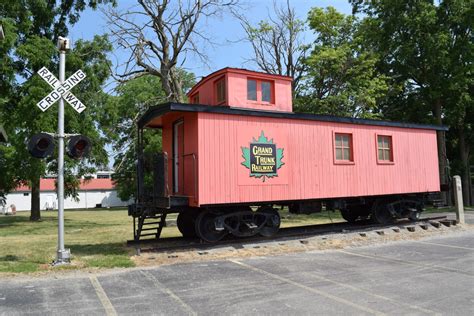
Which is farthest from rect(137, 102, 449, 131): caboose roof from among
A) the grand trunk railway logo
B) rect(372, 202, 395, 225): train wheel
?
rect(372, 202, 395, 225): train wheel

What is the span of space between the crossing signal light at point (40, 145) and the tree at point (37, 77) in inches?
Result: 399

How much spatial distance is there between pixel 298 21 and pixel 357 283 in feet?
75.8

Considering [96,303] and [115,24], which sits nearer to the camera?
[96,303]

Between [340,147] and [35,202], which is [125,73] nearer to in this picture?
[35,202]

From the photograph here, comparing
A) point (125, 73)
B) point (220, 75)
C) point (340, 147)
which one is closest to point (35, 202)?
point (125, 73)

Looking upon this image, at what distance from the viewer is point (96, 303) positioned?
5.63 metres

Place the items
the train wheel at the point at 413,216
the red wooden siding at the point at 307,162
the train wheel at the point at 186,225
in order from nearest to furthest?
1. the red wooden siding at the point at 307,162
2. the train wheel at the point at 186,225
3. the train wheel at the point at 413,216

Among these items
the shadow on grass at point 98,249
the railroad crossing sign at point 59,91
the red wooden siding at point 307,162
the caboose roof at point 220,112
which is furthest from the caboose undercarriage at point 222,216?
the railroad crossing sign at point 59,91

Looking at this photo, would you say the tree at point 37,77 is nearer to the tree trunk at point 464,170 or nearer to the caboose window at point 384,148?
the caboose window at point 384,148

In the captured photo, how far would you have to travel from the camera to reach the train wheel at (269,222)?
10594 millimetres

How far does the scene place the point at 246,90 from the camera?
36.6 feet

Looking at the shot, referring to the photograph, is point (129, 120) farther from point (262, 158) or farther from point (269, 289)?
point (269, 289)

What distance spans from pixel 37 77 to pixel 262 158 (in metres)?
12.8

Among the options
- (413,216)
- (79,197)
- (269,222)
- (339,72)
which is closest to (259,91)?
(269,222)
